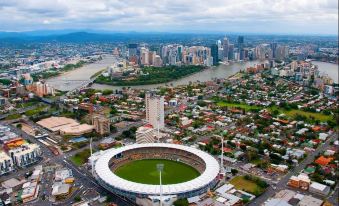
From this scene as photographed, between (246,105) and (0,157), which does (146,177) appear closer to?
(0,157)

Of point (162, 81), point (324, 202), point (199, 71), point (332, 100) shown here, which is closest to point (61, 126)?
point (324, 202)

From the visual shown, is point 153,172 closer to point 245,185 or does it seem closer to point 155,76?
point 245,185

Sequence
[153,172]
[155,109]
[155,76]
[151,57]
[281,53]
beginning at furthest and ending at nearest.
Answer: [281,53], [151,57], [155,76], [155,109], [153,172]

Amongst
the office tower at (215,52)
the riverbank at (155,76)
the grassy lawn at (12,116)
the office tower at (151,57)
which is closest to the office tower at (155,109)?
the grassy lawn at (12,116)

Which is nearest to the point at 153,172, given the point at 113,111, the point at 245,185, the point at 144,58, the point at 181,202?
the point at 181,202

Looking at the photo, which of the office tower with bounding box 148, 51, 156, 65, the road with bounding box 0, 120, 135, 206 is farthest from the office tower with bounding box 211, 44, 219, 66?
the road with bounding box 0, 120, 135, 206
